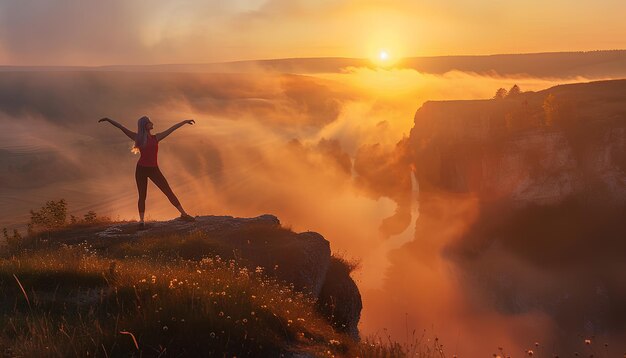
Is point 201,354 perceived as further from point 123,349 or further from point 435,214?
point 435,214

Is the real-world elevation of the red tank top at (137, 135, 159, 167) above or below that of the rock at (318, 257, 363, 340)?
above

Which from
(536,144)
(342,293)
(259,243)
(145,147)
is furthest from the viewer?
(536,144)

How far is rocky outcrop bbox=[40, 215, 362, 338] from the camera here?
14.5 meters

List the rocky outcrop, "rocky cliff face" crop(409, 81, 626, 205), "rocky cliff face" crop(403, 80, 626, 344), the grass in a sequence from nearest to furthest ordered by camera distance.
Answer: the grass, the rocky outcrop, "rocky cliff face" crop(403, 80, 626, 344), "rocky cliff face" crop(409, 81, 626, 205)

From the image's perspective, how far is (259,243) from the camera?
632 inches

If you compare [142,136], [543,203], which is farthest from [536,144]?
[142,136]

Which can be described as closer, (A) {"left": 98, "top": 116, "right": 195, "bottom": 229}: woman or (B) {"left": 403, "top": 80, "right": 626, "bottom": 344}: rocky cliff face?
(A) {"left": 98, "top": 116, "right": 195, "bottom": 229}: woman

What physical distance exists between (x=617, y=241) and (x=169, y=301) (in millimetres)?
112210

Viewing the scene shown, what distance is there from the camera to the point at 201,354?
482cm

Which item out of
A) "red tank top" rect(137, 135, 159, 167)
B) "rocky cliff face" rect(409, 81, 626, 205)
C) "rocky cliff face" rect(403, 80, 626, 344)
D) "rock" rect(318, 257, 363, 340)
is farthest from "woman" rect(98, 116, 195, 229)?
"rocky cliff face" rect(409, 81, 626, 205)

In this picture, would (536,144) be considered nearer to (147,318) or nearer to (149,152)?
(149,152)

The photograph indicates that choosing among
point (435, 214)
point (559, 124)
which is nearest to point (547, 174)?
point (559, 124)

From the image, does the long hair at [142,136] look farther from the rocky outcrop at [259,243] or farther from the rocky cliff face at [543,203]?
the rocky cliff face at [543,203]

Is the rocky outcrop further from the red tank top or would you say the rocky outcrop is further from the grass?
the grass
